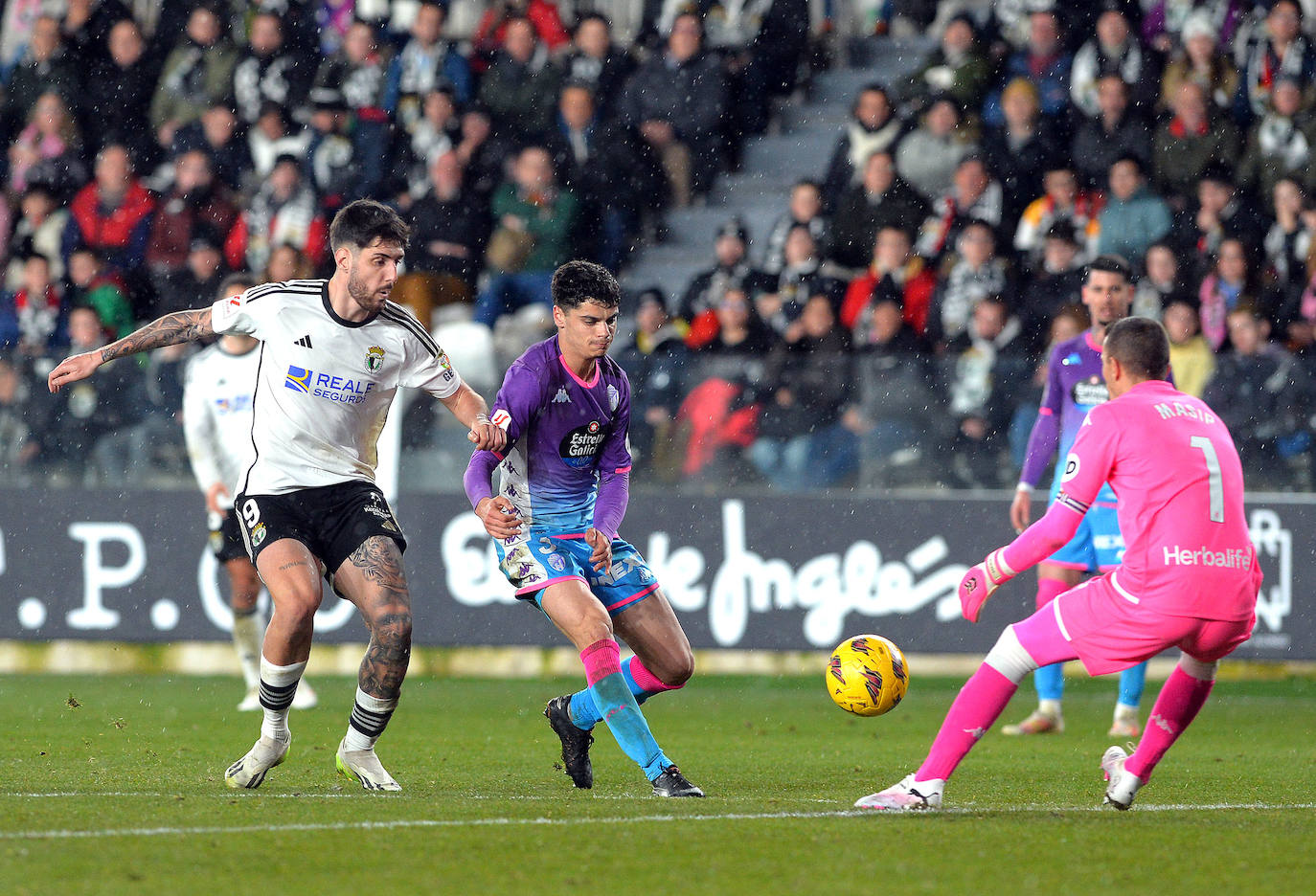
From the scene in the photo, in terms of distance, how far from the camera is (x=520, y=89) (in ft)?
54.7

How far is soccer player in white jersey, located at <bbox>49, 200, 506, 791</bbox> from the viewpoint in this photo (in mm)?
6797

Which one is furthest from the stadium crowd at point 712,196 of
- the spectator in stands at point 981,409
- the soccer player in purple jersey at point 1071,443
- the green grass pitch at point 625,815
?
the green grass pitch at point 625,815

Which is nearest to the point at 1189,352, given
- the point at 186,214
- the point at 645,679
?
the point at 645,679

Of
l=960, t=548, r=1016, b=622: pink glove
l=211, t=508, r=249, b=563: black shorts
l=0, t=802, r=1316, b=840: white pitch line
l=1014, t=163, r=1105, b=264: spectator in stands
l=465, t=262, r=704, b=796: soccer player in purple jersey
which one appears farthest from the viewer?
l=1014, t=163, r=1105, b=264: spectator in stands

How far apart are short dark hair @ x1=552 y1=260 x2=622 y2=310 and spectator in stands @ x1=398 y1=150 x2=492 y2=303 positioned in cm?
786

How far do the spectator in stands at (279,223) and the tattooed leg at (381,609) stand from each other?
9313 millimetres

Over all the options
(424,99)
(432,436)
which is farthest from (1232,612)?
(424,99)

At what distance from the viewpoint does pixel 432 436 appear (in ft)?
42.9

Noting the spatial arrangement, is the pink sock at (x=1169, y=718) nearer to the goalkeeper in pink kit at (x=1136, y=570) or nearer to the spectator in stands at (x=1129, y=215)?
the goalkeeper in pink kit at (x=1136, y=570)

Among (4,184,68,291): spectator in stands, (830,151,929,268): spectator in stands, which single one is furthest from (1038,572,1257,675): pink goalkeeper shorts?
(4,184,68,291): spectator in stands

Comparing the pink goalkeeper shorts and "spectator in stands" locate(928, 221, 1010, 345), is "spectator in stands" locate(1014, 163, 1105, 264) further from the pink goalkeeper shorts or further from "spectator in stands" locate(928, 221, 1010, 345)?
the pink goalkeeper shorts

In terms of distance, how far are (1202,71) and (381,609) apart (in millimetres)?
10258

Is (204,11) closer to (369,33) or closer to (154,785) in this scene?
(369,33)

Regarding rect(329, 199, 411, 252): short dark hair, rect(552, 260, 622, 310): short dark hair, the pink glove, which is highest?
rect(329, 199, 411, 252): short dark hair
